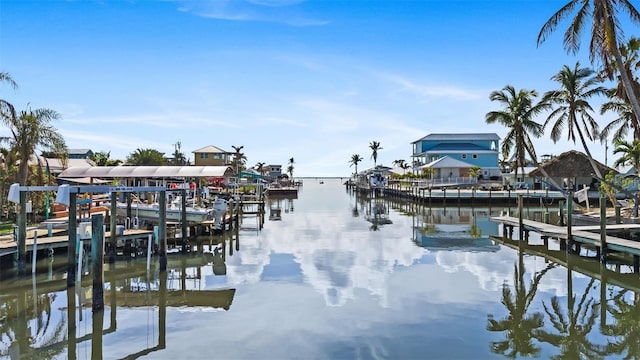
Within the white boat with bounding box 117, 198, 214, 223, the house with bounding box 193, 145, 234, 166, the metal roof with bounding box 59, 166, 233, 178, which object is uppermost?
the house with bounding box 193, 145, 234, 166

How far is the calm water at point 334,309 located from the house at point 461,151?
50.4 meters

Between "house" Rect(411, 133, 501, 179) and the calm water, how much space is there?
50449 millimetres

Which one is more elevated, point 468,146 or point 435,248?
point 468,146

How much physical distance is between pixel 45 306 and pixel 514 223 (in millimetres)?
22011

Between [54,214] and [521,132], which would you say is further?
[521,132]

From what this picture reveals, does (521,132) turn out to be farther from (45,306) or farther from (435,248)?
(45,306)

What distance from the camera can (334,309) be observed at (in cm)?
1359

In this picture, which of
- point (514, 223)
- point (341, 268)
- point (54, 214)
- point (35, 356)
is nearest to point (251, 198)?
point (54, 214)

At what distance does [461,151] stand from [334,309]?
215 ft

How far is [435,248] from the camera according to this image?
81.7ft

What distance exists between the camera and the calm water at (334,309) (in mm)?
10891

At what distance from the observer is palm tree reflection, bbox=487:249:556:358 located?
1083 centimetres

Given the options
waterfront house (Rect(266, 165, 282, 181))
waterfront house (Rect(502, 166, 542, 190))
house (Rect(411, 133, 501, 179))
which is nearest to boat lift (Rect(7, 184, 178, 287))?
waterfront house (Rect(502, 166, 542, 190))

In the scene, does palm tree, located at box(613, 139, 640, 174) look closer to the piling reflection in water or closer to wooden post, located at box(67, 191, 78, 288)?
the piling reflection in water
